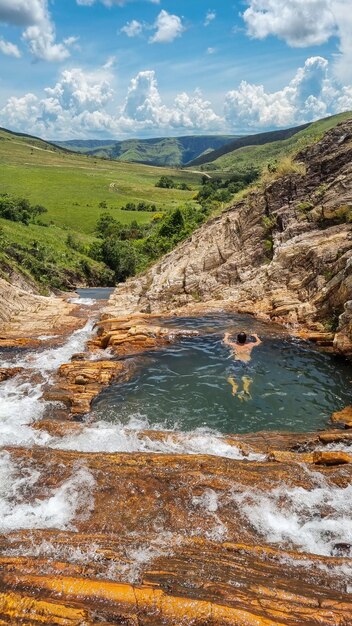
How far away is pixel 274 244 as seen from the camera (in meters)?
32.5

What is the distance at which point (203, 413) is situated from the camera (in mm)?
16797

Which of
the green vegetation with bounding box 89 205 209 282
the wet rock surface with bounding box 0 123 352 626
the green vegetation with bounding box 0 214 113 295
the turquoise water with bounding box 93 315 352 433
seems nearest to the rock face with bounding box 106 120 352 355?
the turquoise water with bounding box 93 315 352 433

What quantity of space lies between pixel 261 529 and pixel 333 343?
46.9 ft

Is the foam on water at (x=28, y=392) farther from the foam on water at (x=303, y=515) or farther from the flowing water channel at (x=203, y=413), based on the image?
the foam on water at (x=303, y=515)

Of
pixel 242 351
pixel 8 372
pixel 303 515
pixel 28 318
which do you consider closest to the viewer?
pixel 303 515

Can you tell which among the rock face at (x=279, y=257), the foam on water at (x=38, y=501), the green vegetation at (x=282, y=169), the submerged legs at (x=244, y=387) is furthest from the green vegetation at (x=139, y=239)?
the foam on water at (x=38, y=501)

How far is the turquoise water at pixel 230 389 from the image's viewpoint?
53.4 ft

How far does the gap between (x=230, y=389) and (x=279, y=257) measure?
1479 centimetres

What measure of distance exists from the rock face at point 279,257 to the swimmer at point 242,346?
432 cm

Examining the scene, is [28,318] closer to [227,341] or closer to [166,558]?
[227,341]

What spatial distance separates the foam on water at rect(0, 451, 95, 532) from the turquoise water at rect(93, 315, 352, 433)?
5.13 metres

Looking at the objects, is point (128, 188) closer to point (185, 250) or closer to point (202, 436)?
point (185, 250)

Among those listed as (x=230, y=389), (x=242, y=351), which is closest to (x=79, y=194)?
(x=242, y=351)

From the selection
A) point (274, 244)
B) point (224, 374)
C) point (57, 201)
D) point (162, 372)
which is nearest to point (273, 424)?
point (224, 374)
